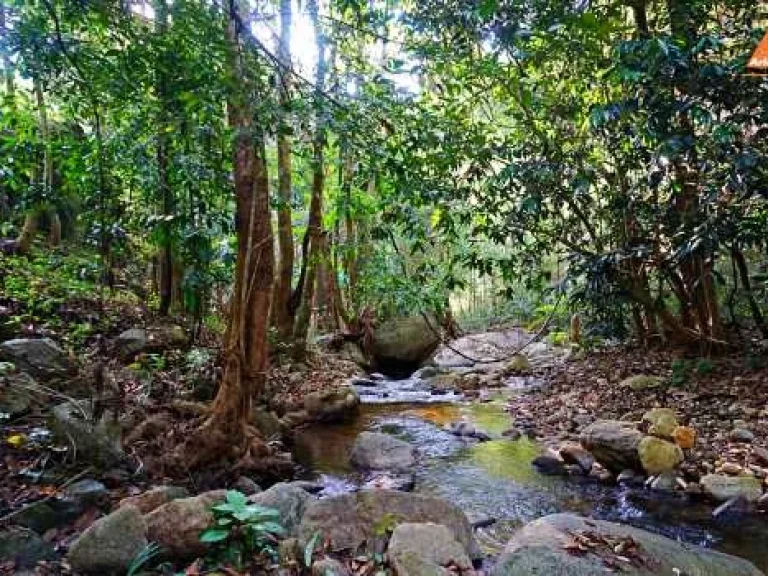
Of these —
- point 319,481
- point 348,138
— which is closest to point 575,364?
point 319,481

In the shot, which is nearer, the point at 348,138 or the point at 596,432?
the point at 348,138

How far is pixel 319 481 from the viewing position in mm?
6141

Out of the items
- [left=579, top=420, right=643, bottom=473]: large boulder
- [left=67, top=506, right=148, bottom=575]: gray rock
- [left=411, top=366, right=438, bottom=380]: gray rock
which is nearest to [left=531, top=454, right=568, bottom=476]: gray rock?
[left=579, top=420, right=643, bottom=473]: large boulder

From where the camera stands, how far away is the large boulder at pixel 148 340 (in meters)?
7.26

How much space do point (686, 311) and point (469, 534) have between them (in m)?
5.76

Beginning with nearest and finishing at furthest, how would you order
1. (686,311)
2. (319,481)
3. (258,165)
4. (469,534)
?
(469,534) < (258,165) < (319,481) < (686,311)

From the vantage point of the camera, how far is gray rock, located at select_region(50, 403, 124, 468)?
15.8ft

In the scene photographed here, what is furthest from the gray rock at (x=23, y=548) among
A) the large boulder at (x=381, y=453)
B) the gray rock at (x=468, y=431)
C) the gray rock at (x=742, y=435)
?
the gray rock at (x=742, y=435)

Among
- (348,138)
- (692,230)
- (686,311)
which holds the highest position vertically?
(348,138)

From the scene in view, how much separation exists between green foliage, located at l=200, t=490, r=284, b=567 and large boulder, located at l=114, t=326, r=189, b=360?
435cm

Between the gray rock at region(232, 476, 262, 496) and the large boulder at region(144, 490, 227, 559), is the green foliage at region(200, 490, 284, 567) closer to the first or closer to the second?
the large boulder at region(144, 490, 227, 559)

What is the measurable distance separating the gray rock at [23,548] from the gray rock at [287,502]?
3.86 feet

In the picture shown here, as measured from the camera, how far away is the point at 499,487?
590 centimetres

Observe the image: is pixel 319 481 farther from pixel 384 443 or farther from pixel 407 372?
pixel 407 372
